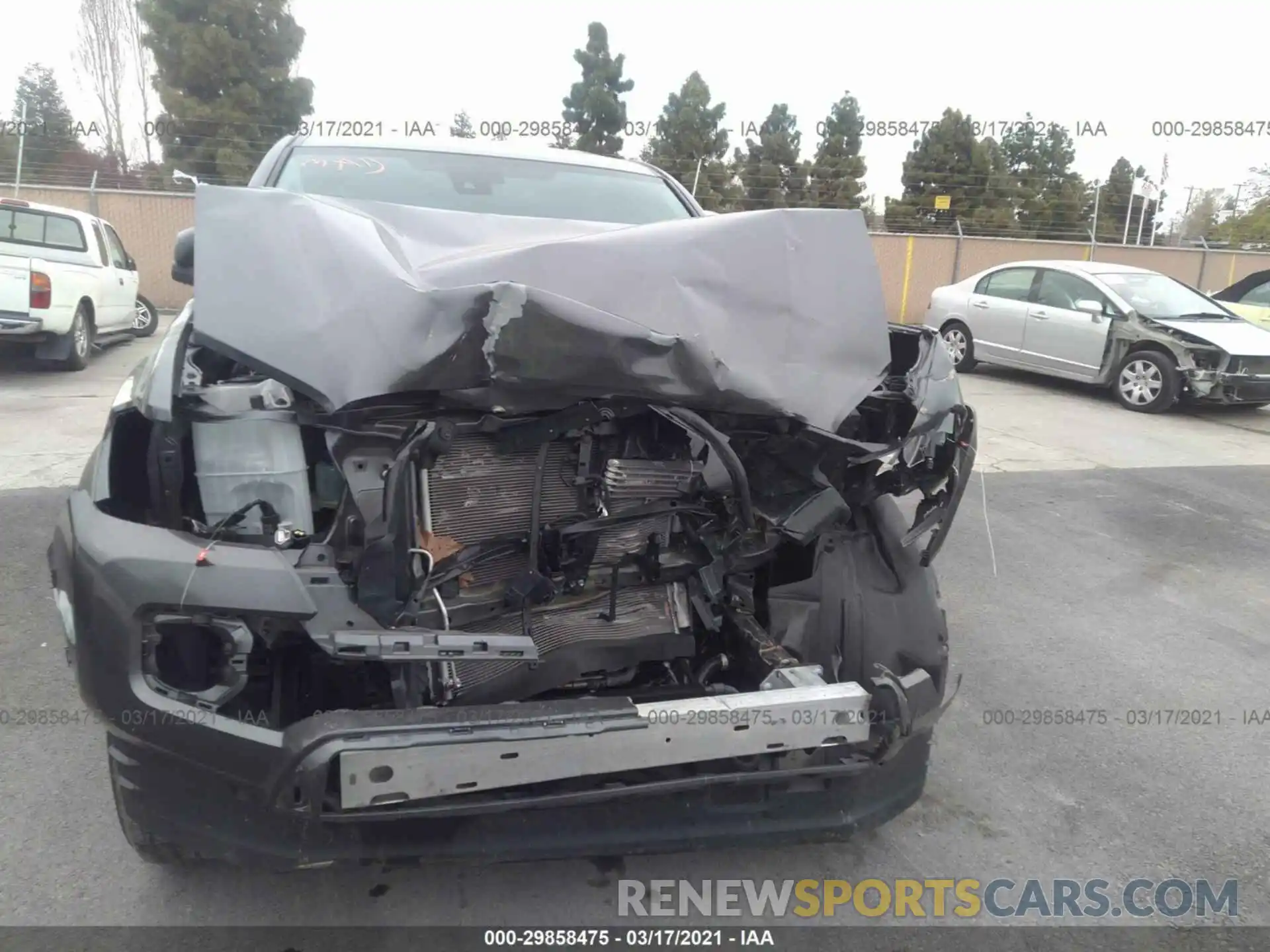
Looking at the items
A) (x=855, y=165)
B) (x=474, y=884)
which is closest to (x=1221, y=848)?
(x=474, y=884)

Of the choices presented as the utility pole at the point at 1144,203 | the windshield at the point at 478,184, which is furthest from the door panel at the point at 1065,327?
the windshield at the point at 478,184

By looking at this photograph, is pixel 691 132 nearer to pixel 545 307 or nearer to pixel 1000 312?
pixel 1000 312

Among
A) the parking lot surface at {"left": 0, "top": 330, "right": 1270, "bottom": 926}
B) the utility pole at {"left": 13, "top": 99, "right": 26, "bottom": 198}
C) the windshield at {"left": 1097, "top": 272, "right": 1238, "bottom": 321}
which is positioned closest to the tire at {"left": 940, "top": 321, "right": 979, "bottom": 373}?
the windshield at {"left": 1097, "top": 272, "right": 1238, "bottom": 321}

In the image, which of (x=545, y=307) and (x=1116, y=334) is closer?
(x=545, y=307)

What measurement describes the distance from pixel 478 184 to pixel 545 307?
2136 mm

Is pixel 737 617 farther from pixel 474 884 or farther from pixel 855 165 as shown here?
pixel 855 165

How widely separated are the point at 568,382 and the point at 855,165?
24.9 metres

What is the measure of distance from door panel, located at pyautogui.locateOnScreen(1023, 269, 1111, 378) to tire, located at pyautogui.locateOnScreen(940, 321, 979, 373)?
96 centimetres

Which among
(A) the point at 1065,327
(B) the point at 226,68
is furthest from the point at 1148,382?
(B) the point at 226,68

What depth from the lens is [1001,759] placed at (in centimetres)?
304

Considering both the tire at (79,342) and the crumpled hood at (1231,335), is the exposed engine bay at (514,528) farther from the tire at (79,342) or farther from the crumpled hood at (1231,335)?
the crumpled hood at (1231,335)

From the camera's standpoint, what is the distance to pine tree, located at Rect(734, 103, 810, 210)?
2323cm

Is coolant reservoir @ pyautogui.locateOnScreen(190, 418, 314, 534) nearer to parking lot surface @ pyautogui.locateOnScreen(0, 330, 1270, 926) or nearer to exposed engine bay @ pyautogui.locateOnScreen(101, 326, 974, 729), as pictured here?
exposed engine bay @ pyautogui.locateOnScreen(101, 326, 974, 729)

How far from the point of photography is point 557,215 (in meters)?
3.64
